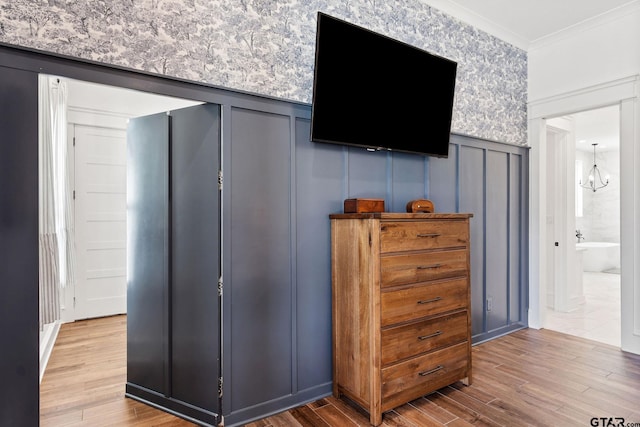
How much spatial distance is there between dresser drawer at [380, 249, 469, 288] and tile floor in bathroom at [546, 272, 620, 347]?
84.2 inches

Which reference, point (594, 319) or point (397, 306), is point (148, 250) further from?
point (594, 319)

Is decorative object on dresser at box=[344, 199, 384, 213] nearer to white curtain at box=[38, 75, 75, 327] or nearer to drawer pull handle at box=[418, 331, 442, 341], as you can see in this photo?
drawer pull handle at box=[418, 331, 442, 341]

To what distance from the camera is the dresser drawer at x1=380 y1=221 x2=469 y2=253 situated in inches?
81.4

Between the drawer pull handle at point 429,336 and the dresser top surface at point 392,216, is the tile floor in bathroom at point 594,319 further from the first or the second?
the dresser top surface at point 392,216

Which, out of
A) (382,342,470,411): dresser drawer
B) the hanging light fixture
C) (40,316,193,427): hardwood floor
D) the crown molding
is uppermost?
the crown molding

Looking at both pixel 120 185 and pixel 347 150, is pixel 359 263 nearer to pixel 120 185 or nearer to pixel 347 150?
pixel 347 150

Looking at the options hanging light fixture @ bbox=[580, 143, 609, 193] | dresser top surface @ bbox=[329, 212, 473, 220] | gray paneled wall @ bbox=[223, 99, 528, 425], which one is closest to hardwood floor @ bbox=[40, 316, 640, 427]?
gray paneled wall @ bbox=[223, 99, 528, 425]

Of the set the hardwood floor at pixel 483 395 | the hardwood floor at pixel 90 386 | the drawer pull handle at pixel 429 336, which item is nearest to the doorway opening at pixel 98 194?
the hardwood floor at pixel 90 386

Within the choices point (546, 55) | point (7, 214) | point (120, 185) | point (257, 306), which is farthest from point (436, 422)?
point (120, 185)

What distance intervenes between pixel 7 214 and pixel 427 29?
124 inches

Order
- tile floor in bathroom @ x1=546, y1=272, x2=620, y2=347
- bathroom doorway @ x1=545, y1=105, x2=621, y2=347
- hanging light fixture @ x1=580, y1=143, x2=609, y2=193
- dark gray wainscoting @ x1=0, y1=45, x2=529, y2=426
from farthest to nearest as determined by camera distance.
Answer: hanging light fixture @ x1=580, y1=143, x2=609, y2=193
bathroom doorway @ x1=545, y1=105, x2=621, y2=347
tile floor in bathroom @ x1=546, y1=272, x2=620, y2=347
dark gray wainscoting @ x1=0, y1=45, x2=529, y2=426

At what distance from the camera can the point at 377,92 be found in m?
2.38

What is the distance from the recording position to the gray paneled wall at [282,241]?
2.06 metres

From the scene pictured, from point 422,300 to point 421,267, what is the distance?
0.69 feet
